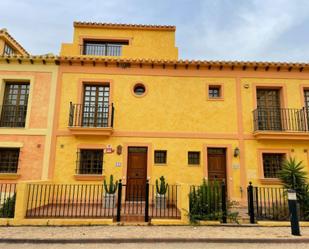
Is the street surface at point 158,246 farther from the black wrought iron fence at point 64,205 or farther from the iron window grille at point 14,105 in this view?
the iron window grille at point 14,105

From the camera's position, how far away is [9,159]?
34.8ft

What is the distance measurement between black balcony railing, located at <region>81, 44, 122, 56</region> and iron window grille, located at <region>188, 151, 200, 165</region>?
7198 millimetres

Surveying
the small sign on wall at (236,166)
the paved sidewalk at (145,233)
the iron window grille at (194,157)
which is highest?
the iron window grille at (194,157)

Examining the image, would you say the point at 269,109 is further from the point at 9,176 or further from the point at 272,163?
the point at 9,176

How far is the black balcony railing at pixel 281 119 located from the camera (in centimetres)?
1098

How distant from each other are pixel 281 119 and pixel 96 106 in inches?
361

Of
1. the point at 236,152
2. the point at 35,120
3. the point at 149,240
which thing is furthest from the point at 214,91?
the point at 35,120

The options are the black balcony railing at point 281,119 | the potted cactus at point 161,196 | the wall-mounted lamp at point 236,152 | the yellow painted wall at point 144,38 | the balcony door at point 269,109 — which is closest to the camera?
the potted cactus at point 161,196

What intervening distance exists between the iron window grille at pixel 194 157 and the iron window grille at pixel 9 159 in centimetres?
805

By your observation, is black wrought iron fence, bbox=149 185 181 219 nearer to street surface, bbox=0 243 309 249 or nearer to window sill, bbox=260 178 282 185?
street surface, bbox=0 243 309 249

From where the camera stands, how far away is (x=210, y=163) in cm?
1095

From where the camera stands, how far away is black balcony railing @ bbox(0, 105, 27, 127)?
11047 mm

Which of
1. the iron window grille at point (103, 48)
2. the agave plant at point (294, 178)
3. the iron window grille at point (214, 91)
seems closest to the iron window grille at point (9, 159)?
the iron window grille at point (103, 48)

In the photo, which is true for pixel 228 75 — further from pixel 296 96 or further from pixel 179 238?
pixel 179 238
